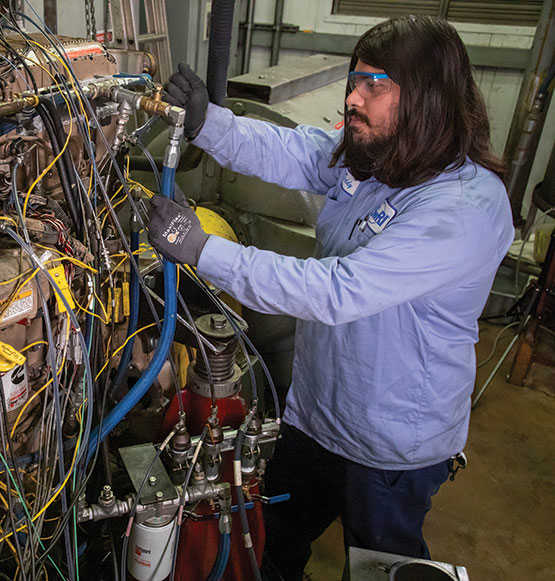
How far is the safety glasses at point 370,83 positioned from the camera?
1.23 metres

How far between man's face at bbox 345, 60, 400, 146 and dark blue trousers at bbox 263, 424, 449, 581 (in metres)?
0.80

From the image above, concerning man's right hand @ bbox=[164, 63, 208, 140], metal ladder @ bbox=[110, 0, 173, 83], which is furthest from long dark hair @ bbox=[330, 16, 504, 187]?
metal ladder @ bbox=[110, 0, 173, 83]

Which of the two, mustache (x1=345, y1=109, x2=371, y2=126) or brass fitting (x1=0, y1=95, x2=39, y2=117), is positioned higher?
brass fitting (x1=0, y1=95, x2=39, y2=117)

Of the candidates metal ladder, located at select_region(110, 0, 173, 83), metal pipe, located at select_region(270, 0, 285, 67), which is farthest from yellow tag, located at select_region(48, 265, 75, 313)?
metal pipe, located at select_region(270, 0, 285, 67)

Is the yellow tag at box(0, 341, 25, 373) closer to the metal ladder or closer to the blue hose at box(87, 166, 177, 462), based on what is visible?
the blue hose at box(87, 166, 177, 462)

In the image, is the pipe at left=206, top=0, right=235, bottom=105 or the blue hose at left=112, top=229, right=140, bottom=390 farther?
the pipe at left=206, top=0, right=235, bottom=105

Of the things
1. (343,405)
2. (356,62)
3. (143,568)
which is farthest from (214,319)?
(356,62)

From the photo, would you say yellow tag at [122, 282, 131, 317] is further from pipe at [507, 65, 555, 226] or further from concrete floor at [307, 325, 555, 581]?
pipe at [507, 65, 555, 226]

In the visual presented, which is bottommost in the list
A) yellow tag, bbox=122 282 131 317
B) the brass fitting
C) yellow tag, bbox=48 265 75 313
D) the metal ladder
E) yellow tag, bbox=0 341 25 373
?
yellow tag, bbox=122 282 131 317

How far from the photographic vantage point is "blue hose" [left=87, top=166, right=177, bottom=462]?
1.10 m

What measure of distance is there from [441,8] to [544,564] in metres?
4.28

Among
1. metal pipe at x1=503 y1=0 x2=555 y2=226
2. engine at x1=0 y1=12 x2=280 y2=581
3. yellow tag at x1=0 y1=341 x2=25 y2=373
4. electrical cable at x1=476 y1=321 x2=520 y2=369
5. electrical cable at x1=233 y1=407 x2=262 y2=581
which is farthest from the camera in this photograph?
metal pipe at x1=503 y1=0 x2=555 y2=226

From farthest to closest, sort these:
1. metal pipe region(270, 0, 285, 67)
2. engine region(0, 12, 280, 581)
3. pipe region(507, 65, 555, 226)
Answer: metal pipe region(270, 0, 285, 67) < pipe region(507, 65, 555, 226) < engine region(0, 12, 280, 581)

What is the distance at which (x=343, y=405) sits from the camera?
140cm
